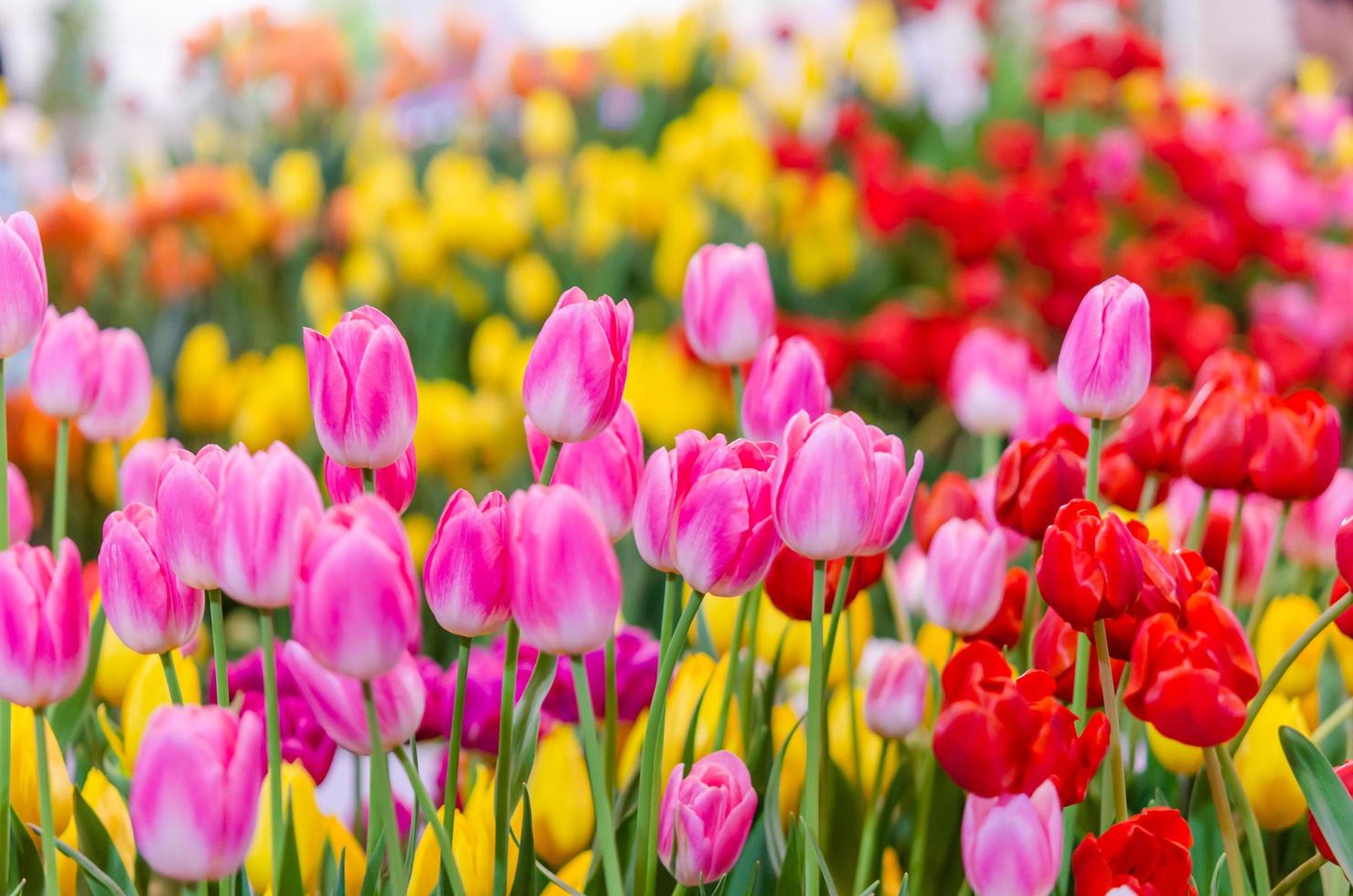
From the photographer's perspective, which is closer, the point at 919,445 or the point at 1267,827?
the point at 1267,827

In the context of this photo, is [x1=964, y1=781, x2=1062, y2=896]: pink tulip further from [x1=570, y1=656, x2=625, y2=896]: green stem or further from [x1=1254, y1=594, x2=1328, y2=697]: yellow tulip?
[x1=1254, y1=594, x2=1328, y2=697]: yellow tulip

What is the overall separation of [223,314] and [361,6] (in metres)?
3.27

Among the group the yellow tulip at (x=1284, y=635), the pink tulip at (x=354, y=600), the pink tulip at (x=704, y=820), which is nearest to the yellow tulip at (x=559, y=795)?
the pink tulip at (x=704, y=820)

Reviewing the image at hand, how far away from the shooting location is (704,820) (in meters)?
0.38

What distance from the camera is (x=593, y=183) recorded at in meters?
1.76

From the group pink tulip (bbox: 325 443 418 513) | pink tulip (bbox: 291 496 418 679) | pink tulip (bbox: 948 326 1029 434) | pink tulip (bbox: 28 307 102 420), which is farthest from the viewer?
pink tulip (bbox: 948 326 1029 434)

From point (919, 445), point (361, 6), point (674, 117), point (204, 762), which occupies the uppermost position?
point (361, 6)

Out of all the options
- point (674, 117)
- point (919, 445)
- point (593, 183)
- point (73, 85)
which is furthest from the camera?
point (73, 85)

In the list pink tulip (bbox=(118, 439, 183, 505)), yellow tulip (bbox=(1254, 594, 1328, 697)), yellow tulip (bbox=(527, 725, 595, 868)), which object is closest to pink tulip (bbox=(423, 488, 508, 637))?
yellow tulip (bbox=(527, 725, 595, 868))

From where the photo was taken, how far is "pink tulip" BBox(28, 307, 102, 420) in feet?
1.62

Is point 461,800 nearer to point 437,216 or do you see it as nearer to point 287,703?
point 287,703

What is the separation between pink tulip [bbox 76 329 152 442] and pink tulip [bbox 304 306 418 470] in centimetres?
20

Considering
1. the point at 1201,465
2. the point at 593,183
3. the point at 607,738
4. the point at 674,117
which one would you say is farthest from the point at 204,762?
the point at 674,117

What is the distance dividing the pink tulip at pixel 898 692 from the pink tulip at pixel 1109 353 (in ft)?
0.35
